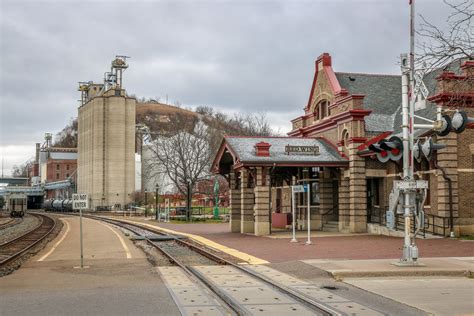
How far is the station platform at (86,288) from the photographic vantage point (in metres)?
10.3

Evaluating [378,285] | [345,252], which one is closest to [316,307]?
[378,285]

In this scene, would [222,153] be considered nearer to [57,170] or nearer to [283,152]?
[283,152]

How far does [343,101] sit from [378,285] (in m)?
20.2

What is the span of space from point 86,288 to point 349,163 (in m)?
21.1

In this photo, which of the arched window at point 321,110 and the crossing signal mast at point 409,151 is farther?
the arched window at point 321,110

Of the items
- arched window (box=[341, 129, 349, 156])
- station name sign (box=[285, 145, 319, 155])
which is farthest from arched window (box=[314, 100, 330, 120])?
station name sign (box=[285, 145, 319, 155])

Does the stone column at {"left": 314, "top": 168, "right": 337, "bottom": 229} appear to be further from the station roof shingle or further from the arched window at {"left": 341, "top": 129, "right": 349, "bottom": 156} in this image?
the arched window at {"left": 341, "top": 129, "right": 349, "bottom": 156}

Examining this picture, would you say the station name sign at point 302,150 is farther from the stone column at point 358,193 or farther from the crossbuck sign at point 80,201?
the crossbuck sign at point 80,201

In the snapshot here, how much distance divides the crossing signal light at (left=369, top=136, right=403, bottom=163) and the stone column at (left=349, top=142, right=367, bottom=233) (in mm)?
14547

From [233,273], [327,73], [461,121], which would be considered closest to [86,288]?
[233,273]

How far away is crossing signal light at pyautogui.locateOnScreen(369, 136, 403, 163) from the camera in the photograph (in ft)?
54.0

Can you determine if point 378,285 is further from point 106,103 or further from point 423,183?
point 106,103

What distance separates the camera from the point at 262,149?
3112 cm

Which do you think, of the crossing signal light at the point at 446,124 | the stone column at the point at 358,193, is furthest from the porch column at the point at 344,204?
the crossing signal light at the point at 446,124
